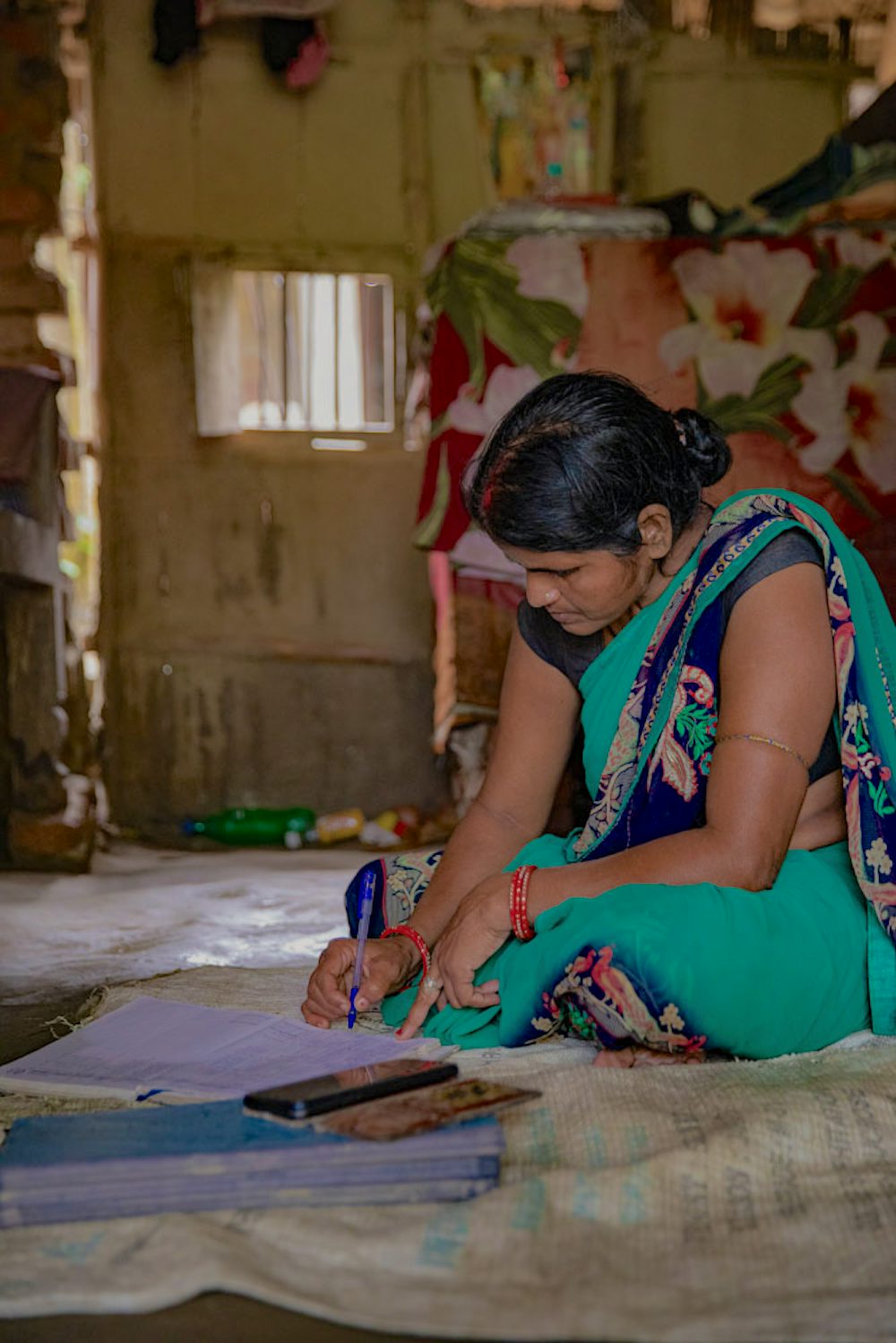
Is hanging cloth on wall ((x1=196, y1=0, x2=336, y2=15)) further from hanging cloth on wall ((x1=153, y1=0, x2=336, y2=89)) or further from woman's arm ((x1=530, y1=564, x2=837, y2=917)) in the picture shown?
woman's arm ((x1=530, y1=564, x2=837, y2=917))

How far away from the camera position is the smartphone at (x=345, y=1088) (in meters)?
1.42

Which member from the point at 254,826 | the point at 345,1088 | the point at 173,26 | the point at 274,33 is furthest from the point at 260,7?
the point at 345,1088

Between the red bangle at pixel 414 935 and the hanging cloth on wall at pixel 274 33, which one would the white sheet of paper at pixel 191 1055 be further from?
the hanging cloth on wall at pixel 274 33

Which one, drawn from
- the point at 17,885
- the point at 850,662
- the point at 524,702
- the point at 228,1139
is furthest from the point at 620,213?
the point at 228,1139

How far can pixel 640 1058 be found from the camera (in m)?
1.79

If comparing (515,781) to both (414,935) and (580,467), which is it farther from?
(580,467)

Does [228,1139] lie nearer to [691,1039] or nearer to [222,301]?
[691,1039]

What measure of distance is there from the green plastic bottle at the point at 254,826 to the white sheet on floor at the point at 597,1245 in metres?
4.06

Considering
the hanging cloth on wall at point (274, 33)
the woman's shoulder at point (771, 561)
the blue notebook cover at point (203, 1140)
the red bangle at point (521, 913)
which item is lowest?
the blue notebook cover at point (203, 1140)

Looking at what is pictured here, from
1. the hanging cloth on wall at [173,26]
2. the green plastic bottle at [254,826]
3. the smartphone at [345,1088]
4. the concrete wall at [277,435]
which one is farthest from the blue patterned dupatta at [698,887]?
the hanging cloth on wall at [173,26]

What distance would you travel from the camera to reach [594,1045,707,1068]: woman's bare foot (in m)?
1.77

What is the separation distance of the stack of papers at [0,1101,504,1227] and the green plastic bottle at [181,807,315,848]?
162 inches

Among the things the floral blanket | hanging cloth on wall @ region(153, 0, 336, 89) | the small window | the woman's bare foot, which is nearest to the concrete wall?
hanging cloth on wall @ region(153, 0, 336, 89)

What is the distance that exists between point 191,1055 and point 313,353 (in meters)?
4.51
